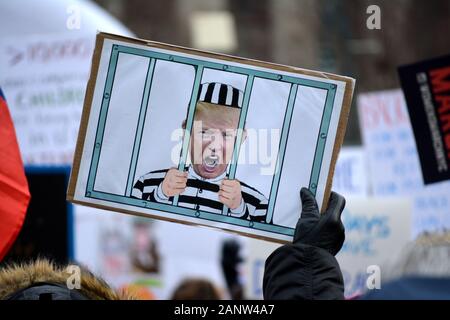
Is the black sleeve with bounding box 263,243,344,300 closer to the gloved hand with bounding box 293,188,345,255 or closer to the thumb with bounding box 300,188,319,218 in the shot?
the gloved hand with bounding box 293,188,345,255

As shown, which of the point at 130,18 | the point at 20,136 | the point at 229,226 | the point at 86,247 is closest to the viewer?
the point at 229,226

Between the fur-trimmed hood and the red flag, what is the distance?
0.35 meters

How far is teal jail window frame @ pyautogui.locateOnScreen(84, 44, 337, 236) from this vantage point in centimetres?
277

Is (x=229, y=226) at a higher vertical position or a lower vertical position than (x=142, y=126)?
lower

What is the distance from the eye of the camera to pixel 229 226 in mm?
2773

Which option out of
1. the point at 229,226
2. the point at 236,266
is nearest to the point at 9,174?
the point at 229,226

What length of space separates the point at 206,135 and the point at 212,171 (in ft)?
0.35

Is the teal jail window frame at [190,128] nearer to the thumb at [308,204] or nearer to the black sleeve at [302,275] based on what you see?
the thumb at [308,204]

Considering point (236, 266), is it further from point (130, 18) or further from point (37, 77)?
point (130, 18)

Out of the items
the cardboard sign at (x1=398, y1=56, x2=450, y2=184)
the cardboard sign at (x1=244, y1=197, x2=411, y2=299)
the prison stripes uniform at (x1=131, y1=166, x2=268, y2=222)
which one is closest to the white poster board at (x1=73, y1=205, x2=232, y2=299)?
the cardboard sign at (x1=244, y1=197, x2=411, y2=299)

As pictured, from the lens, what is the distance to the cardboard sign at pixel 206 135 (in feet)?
9.08

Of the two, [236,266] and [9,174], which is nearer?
[9,174]
